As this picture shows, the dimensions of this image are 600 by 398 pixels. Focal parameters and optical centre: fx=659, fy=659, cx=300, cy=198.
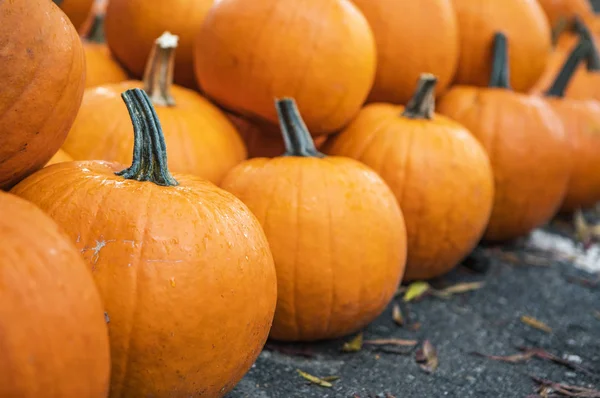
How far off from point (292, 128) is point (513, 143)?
4.50ft

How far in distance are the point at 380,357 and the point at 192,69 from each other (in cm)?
154

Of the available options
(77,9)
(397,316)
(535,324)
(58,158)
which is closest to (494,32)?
(535,324)

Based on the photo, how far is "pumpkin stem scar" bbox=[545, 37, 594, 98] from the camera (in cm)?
368

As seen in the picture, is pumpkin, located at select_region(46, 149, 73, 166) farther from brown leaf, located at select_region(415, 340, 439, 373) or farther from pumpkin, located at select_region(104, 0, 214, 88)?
brown leaf, located at select_region(415, 340, 439, 373)

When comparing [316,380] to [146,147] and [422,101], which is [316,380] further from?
[422,101]

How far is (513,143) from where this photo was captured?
10.2 feet

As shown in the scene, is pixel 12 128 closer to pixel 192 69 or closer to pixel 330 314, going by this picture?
pixel 330 314

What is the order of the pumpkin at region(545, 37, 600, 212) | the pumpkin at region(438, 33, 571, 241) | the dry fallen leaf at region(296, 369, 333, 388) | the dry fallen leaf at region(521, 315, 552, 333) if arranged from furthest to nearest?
the pumpkin at region(545, 37, 600, 212), the pumpkin at region(438, 33, 571, 241), the dry fallen leaf at region(521, 315, 552, 333), the dry fallen leaf at region(296, 369, 333, 388)

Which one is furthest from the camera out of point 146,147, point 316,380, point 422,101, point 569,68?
point 569,68

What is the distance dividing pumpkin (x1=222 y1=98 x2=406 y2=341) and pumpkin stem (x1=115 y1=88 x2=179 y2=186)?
499 mm

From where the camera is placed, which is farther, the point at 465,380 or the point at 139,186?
the point at 465,380

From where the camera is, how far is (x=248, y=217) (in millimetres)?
1684

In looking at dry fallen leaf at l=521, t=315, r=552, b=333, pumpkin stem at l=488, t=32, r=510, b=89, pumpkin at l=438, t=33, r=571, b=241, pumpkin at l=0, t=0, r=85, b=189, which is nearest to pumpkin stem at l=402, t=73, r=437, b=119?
pumpkin at l=438, t=33, r=571, b=241

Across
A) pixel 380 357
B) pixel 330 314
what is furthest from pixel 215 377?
pixel 380 357
